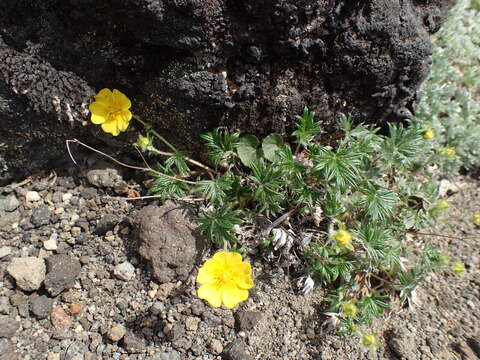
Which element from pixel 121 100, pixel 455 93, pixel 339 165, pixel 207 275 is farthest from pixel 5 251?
pixel 455 93

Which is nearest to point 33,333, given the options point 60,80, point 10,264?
point 10,264

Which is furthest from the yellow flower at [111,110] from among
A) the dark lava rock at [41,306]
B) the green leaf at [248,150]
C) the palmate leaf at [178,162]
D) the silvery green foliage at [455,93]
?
the silvery green foliage at [455,93]

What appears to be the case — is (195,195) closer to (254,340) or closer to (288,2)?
(254,340)

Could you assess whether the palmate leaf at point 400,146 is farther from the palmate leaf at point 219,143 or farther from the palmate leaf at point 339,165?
the palmate leaf at point 219,143

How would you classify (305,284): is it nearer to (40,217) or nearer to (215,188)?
(215,188)

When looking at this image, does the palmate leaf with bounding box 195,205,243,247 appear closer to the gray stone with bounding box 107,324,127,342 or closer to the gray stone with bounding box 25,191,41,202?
the gray stone with bounding box 107,324,127,342

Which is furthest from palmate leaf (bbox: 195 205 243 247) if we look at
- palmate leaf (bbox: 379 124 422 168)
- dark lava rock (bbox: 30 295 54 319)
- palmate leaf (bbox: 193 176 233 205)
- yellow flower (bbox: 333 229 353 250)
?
palmate leaf (bbox: 379 124 422 168)
